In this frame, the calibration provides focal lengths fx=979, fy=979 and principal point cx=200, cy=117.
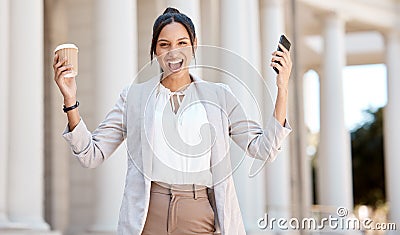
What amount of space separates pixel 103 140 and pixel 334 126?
1420 inches

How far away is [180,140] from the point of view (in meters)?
6.71

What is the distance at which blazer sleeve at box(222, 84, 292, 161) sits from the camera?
6.86 m

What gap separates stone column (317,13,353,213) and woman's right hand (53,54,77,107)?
1427 inches

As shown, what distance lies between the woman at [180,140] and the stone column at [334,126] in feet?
118

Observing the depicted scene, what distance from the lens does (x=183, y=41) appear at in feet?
22.5

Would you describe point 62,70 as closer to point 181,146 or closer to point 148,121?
point 148,121

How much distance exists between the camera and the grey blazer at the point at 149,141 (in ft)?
22.1

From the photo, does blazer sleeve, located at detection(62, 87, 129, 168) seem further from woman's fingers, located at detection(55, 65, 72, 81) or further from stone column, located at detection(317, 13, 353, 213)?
stone column, located at detection(317, 13, 353, 213)

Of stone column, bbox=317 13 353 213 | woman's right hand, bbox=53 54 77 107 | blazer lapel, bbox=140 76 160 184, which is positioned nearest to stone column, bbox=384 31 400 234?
stone column, bbox=317 13 353 213
